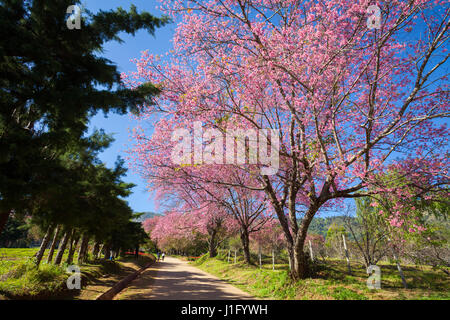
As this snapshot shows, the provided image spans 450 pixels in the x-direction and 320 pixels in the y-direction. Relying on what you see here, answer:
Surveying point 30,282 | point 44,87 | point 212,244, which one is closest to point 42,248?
point 30,282

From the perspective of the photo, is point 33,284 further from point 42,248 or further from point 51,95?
point 51,95

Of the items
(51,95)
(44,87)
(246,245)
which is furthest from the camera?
(246,245)

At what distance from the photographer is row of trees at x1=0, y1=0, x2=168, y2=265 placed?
4316 millimetres

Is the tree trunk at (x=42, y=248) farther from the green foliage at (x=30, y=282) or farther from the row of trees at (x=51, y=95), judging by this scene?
the row of trees at (x=51, y=95)

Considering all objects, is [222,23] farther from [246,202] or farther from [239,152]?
[246,202]

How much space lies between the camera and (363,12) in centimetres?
568

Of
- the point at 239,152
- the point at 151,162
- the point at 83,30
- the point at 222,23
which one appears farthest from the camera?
the point at 151,162

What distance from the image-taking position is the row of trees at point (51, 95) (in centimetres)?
432

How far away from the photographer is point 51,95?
4477mm

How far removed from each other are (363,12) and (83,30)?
7.15 m

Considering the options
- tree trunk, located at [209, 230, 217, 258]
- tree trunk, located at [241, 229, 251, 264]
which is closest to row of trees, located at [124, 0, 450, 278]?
tree trunk, located at [241, 229, 251, 264]

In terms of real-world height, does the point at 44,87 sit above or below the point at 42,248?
above

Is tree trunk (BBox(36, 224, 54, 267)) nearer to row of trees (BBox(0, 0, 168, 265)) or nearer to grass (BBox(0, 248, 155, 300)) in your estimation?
grass (BBox(0, 248, 155, 300))

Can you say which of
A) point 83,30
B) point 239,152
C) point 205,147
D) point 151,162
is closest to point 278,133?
point 239,152
